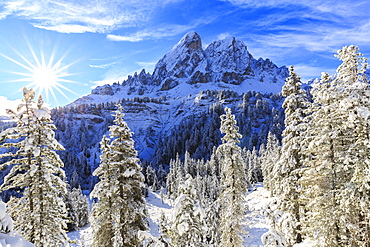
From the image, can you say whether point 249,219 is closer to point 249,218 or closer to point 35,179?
point 249,218

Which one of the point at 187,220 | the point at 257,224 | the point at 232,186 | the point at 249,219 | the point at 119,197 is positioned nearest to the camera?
the point at 187,220

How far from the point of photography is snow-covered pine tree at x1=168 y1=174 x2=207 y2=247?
11.7 metres

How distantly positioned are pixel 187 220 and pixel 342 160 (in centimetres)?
932

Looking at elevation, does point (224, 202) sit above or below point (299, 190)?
below

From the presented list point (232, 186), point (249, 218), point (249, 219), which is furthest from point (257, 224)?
point (232, 186)

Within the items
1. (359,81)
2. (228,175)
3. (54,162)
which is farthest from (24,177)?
(359,81)

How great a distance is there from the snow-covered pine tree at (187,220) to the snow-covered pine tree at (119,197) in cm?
363

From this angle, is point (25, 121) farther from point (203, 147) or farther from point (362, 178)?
point (203, 147)

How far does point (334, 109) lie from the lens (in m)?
13.8

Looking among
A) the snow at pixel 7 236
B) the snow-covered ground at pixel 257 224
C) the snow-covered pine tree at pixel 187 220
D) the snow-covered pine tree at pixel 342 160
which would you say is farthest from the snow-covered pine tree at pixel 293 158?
the snow-covered ground at pixel 257 224

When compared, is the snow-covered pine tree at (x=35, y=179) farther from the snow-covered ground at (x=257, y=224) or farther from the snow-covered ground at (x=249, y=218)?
the snow-covered ground at (x=257, y=224)

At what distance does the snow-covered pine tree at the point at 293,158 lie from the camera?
57.9 ft

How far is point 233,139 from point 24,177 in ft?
47.7

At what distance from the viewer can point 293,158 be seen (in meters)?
18.0
